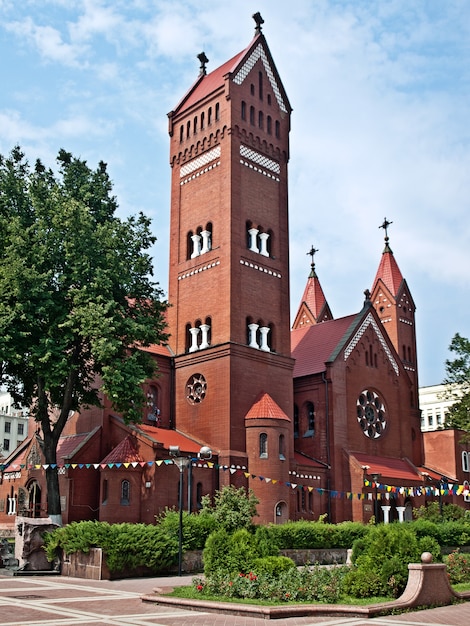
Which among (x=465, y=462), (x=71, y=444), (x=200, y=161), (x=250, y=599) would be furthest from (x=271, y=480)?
Result: (x=465, y=462)

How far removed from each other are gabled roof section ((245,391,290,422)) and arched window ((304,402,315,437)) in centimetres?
623

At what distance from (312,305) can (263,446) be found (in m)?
33.9

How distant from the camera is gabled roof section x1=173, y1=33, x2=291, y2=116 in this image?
154 ft

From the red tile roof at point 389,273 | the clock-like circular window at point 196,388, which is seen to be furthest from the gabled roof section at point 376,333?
the red tile roof at point 389,273

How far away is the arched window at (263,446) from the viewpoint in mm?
40188

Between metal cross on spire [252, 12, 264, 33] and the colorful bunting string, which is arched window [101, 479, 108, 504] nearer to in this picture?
the colorful bunting string

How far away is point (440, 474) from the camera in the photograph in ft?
187

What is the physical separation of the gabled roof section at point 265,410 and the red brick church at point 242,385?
0.08 meters

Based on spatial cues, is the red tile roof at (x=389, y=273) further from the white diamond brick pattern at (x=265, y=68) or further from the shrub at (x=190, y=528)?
the shrub at (x=190, y=528)

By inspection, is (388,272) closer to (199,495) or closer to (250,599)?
(199,495)

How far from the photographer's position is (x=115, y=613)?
16.1 metres

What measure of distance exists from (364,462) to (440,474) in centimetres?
1323

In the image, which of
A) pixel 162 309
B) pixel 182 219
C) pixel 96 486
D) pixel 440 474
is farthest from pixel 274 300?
pixel 440 474

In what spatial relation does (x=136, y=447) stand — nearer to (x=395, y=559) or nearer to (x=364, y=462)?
(x=364, y=462)
